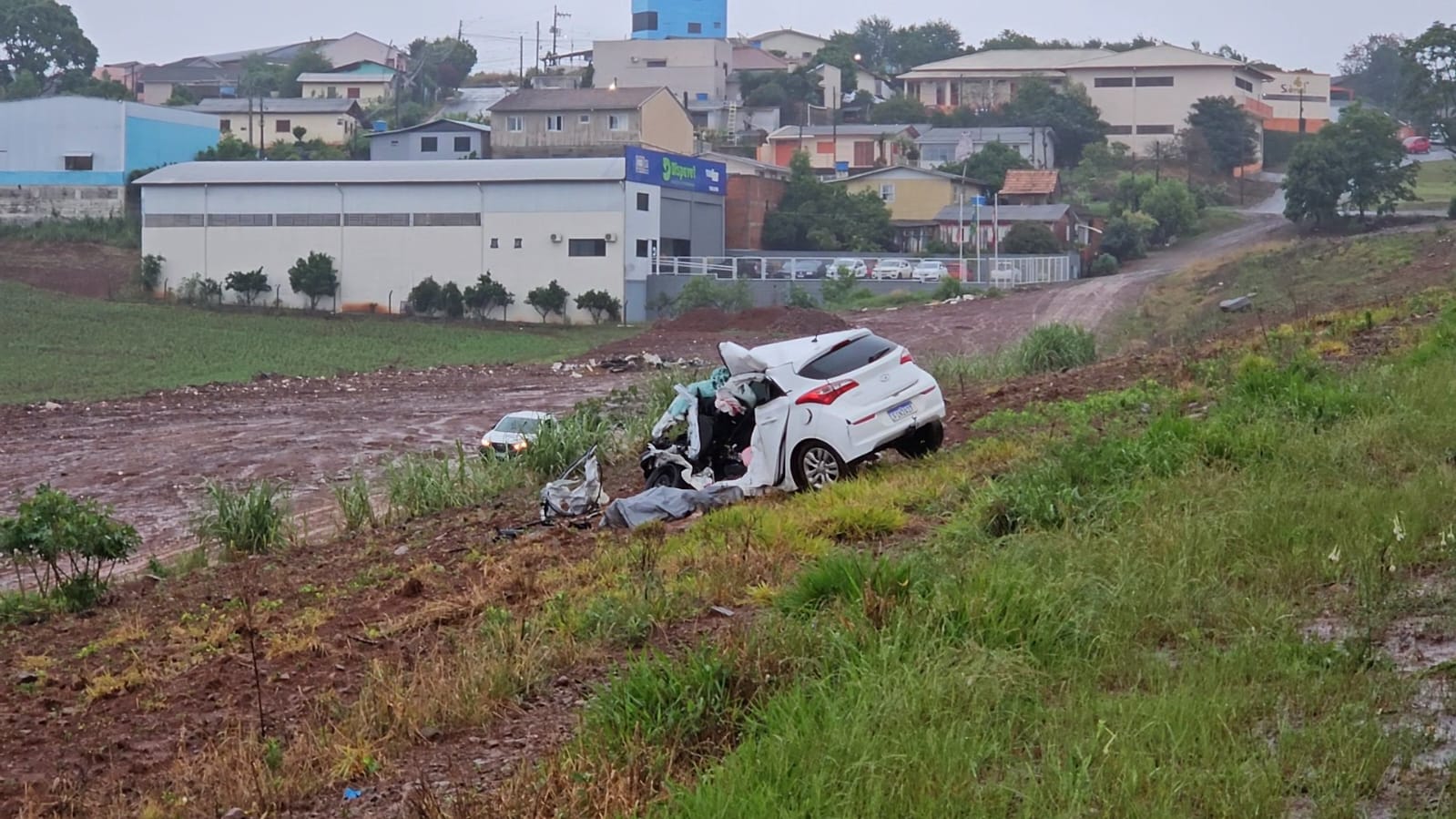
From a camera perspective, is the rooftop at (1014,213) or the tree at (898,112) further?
the tree at (898,112)

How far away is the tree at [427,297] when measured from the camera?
216 ft

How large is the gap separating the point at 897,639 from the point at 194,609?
7799 mm

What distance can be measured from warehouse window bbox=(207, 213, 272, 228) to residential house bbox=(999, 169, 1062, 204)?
1729 inches

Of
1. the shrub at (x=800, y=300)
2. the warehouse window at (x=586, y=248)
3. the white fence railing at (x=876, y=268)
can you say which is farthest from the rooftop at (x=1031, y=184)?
the warehouse window at (x=586, y=248)

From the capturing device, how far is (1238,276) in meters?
55.6

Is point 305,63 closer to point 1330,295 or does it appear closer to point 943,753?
point 1330,295

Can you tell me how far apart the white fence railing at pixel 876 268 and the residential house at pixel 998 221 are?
5.78 m

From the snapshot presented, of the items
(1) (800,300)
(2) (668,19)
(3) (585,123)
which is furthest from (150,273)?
(2) (668,19)

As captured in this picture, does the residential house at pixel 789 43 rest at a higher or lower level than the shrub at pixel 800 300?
higher

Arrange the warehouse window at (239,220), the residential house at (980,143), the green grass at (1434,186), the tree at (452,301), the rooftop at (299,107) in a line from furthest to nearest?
the residential house at (980,143) < the rooftop at (299,107) < the green grass at (1434,186) < the warehouse window at (239,220) < the tree at (452,301)

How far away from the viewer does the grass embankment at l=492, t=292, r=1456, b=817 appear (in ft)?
17.7

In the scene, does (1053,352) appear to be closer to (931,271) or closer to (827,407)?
(827,407)

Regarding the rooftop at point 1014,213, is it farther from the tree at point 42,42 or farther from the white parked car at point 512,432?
the tree at point 42,42

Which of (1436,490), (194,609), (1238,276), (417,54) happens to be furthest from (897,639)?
(417,54)
